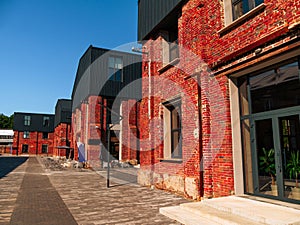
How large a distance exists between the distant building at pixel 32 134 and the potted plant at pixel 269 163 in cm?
5137

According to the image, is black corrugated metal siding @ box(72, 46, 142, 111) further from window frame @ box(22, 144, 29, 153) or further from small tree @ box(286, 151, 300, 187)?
window frame @ box(22, 144, 29, 153)

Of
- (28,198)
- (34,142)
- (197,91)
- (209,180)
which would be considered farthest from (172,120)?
(34,142)

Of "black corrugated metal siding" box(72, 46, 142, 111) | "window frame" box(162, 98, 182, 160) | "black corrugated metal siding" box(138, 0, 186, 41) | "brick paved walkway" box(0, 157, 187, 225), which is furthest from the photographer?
"black corrugated metal siding" box(72, 46, 142, 111)

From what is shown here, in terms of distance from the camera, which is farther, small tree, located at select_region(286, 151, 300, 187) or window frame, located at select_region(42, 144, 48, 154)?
window frame, located at select_region(42, 144, 48, 154)

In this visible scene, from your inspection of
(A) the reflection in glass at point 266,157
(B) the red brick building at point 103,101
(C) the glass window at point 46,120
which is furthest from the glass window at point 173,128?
(C) the glass window at point 46,120

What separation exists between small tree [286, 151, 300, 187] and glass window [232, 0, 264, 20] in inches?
152

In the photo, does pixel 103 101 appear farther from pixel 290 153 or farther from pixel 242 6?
pixel 290 153

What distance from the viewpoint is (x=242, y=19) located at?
632cm

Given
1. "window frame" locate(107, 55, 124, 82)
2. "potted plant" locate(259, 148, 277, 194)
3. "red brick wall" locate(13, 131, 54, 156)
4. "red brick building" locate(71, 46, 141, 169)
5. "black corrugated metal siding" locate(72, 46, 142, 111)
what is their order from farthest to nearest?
"red brick wall" locate(13, 131, 54, 156) < "window frame" locate(107, 55, 124, 82) < "black corrugated metal siding" locate(72, 46, 142, 111) < "red brick building" locate(71, 46, 141, 169) < "potted plant" locate(259, 148, 277, 194)

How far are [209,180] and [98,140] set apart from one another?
1587 cm

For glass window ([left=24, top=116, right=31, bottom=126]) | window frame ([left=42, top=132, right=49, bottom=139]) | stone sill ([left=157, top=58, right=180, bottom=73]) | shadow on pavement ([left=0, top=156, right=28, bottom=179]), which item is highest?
glass window ([left=24, top=116, right=31, bottom=126])

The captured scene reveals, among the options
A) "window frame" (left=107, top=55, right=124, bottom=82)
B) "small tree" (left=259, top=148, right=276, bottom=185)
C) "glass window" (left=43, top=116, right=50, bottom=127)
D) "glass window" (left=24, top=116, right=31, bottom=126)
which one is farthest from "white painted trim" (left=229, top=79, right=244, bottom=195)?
"glass window" (left=24, top=116, right=31, bottom=126)

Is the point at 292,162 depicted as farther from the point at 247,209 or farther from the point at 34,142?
the point at 34,142

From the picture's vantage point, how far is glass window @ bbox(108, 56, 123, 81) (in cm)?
2294
